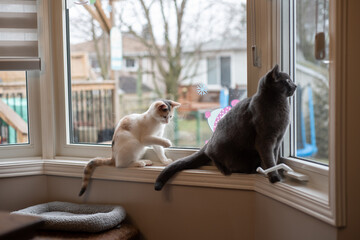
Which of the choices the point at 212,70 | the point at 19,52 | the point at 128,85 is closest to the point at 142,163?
the point at 19,52

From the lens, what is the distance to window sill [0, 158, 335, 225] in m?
1.23

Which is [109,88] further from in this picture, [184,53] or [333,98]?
[333,98]

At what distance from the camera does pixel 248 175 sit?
4.99 feet

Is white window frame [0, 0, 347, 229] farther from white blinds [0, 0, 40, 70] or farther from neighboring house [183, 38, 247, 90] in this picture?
neighboring house [183, 38, 247, 90]

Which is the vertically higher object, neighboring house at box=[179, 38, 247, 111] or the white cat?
neighboring house at box=[179, 38, 247, 111]

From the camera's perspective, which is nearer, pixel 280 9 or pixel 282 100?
pixel 282 100

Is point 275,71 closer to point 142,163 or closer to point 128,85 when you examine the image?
point 142,163

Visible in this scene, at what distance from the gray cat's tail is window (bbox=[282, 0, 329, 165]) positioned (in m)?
0.39

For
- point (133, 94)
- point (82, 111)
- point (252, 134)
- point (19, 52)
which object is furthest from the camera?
point (133, 94)

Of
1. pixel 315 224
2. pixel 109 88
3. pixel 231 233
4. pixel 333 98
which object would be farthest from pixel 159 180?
pixel 109 88

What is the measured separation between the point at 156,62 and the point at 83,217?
1.21m

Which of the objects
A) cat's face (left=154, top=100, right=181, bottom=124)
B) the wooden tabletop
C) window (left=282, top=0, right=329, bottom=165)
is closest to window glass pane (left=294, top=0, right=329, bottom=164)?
window (left=282, top=0, right=329, bottom=165)

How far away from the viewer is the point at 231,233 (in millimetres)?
1559

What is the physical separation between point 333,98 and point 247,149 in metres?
0.46
